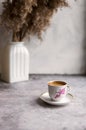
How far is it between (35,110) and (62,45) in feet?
1.96

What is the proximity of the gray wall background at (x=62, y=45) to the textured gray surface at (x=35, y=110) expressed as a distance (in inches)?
8.5

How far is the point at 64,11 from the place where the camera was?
1389mm

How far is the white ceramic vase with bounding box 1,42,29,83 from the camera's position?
4.13 ft

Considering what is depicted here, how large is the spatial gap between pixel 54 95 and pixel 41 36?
504mm

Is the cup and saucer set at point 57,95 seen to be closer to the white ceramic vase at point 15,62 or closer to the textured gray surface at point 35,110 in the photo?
the textured gray surface at point 35,110

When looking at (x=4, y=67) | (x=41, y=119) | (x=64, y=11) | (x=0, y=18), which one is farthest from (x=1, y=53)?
(x=41, y=119)

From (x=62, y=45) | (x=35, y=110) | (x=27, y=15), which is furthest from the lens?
(x=62, y=45)

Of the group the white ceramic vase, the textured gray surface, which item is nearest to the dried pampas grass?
the white ceramic vase

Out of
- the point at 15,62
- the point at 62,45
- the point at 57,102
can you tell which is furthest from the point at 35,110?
the point at 62,45

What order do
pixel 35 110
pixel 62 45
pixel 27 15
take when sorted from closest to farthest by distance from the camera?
pixel 35 110, pixel 27 15, pixel 62 45

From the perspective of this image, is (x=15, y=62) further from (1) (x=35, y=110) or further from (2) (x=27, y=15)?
(1) (x=35, y=110)

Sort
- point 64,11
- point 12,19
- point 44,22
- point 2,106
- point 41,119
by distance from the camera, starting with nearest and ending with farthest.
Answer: point 41,119 < point 2,106 < point 12,19 < point 44,22 < point 64,11

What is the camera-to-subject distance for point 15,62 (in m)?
1.27

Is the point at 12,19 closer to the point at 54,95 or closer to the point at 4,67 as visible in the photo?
the point at 4,67
